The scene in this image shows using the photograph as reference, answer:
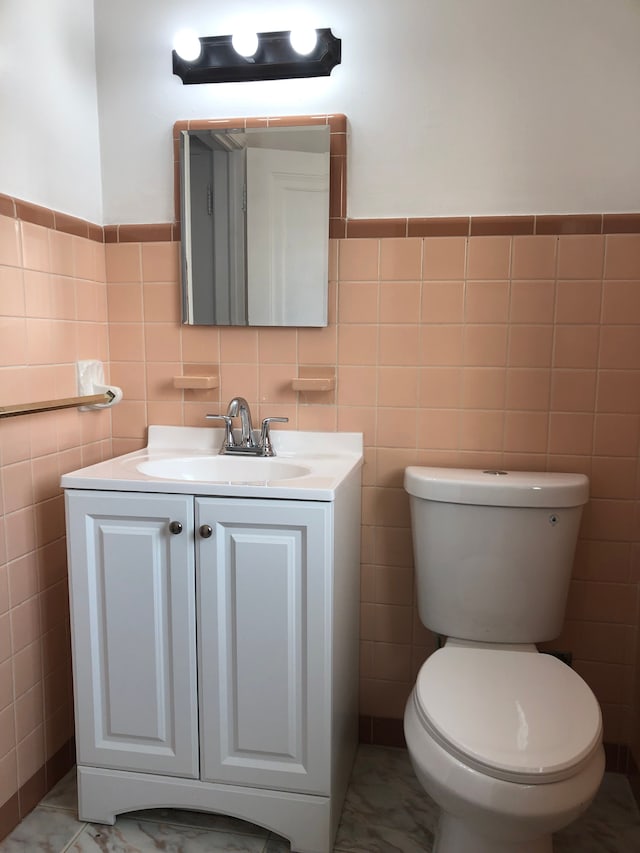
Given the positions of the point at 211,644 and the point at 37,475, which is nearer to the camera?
the point at 211,644

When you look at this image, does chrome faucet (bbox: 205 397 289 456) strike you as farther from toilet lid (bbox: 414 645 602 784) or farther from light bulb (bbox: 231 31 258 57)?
light bulb (bbox: 231 31 258 57)

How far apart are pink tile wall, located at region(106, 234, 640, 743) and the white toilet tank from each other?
0.17m

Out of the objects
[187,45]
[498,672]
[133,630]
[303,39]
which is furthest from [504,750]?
[187,45]

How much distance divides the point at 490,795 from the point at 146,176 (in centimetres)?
173

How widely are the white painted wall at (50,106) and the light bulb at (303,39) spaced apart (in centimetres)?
59

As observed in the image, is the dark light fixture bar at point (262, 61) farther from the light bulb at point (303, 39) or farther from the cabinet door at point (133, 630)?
the cabinet door at point (133, 630)

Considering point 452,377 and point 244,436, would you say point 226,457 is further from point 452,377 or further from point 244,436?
point 452,377

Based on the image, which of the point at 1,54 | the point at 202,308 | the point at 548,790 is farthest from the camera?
the point at 202,308

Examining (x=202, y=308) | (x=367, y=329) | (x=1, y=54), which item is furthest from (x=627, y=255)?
(x=1, y=54)

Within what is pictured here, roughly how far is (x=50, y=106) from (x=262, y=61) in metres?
0.55

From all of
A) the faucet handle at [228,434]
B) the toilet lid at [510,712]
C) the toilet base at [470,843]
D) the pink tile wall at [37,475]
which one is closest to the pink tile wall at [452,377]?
the faucet handle at [228,434]

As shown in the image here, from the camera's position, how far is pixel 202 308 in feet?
6.18

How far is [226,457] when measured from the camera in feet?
6.01

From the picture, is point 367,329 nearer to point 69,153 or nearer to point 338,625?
point 338,625
